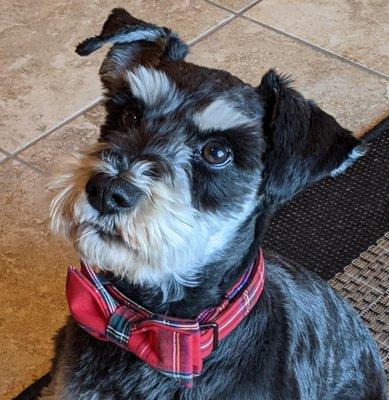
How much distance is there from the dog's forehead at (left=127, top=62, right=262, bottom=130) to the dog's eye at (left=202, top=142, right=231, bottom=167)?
4 centimetres

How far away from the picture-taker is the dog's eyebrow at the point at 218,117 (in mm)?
1595

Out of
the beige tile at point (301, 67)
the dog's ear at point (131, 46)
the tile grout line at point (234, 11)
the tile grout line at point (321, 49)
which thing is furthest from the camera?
the tile grout line at point (234, 11)

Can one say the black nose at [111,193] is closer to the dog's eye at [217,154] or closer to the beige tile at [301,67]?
the dog's eye at [217,154]

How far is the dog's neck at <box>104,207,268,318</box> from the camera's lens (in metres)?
1.68

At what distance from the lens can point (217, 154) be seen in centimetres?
161

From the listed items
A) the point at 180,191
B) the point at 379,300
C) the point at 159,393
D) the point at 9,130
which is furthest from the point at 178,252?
the point at 9,130

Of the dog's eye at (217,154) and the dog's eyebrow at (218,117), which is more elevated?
the dog's eyebrow at (218,117)

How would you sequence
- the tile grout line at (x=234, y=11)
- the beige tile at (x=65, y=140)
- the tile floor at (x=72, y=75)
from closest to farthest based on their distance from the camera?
the tile floor at (x=72, y=75)
the beige tile at (x=65, y=140)
the tile grout line at (x=234, y=11)

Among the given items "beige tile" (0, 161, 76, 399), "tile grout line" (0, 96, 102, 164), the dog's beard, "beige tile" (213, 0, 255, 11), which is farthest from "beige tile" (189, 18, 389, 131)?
the dog's beard

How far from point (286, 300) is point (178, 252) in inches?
14.7

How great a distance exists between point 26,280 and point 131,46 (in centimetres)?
90

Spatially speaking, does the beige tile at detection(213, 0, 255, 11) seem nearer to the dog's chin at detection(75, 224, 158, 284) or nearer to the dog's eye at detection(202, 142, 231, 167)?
the dog's eye at detection(202, 142, 231, 167)

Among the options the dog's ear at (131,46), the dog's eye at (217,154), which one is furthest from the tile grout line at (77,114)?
the dog's eye at (217,154)

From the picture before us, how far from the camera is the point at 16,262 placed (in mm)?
2516
